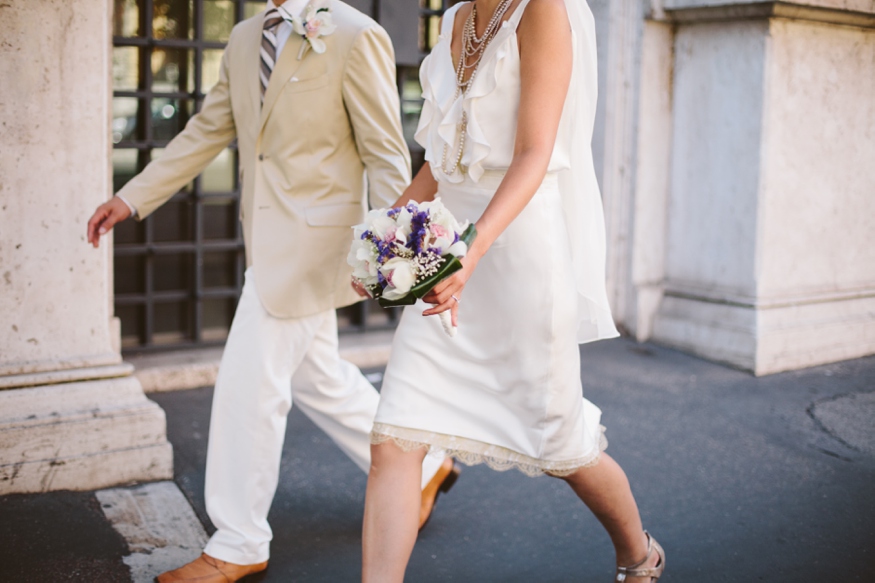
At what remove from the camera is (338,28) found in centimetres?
338

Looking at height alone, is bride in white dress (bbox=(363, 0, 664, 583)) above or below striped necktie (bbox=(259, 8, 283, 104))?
below

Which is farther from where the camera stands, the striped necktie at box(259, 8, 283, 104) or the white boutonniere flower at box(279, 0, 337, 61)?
the striped necktie at box(259, 8, 283, 104)

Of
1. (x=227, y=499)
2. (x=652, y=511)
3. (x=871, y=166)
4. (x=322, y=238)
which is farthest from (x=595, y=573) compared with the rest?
(x=871, y=166)

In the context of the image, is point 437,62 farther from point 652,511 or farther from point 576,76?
point 652,511

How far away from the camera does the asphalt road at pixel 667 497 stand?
3441mm

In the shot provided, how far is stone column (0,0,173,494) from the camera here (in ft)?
12.6

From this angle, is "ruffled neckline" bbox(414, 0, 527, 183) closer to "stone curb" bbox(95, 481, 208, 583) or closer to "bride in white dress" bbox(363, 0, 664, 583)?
"bride in white dress" bbox(363, 0, 664, 583)

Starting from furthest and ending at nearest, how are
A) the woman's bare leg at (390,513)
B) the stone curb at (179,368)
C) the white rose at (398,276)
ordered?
the stone curb at (179,368), the woman's bare leg at (390,513), the white rose at (398,276)

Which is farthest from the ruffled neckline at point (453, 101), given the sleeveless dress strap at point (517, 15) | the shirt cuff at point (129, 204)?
the shirt cuff at point (129, 204)

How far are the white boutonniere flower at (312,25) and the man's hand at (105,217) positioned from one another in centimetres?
84

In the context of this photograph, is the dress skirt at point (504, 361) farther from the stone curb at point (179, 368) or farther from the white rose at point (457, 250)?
A: the stone curb at point (179, 368)

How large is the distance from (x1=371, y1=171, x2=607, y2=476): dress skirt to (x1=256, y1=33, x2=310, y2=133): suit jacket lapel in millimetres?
962

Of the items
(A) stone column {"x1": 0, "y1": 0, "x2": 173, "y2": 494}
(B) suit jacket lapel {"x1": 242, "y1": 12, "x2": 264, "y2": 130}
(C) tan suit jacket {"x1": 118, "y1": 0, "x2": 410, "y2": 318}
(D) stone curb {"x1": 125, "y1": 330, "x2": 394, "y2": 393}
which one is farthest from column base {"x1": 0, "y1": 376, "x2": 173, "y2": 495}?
(B) suit jacket lapel {"x1": 242, "y1": 12, "x2": 264, "y2": 130}

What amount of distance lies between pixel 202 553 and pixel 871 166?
5273 mm
